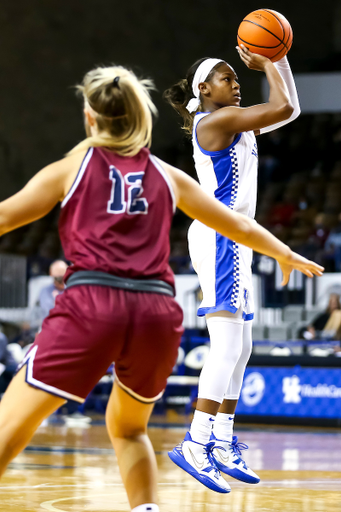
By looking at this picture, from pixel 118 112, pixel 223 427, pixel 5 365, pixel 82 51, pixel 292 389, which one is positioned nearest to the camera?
pixel 118 112

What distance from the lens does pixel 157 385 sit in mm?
2490

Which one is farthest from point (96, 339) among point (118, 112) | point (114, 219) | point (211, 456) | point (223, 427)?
point (223, 427)

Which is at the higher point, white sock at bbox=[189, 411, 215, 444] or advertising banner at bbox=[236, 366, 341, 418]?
white sock at bbox=[189, 411, 215, 444]

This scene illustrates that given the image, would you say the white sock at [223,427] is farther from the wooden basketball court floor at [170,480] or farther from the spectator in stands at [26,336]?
the spectator in stands at [26,336]

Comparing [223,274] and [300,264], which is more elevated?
[300,264]

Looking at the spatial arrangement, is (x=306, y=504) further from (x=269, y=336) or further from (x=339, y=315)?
(x=269, y=336)

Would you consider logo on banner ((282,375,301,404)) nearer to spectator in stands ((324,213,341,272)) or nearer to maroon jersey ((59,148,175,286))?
spectator in stands ((324,213,341,272))

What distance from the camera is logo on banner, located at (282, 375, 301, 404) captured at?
28.3 feet

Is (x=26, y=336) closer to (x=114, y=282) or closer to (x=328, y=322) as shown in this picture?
(x=328, y=322)

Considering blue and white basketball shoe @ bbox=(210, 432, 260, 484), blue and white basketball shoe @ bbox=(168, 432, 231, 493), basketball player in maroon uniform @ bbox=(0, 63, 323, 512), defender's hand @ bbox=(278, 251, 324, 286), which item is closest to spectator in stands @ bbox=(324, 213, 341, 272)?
blue and white basketball shoe @ bbox=(210, 432, 260, 484)

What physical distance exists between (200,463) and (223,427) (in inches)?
11.8

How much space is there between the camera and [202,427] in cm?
385

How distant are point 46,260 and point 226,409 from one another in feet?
36.1

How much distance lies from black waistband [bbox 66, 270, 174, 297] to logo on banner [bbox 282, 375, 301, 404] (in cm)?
648
